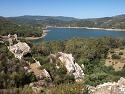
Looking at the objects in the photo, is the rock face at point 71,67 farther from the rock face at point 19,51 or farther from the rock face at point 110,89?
the rock face at point 110,89

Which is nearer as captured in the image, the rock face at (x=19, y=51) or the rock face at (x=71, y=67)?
the rock face at (x=71, y=67)

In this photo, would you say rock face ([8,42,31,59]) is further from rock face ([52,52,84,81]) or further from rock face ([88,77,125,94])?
rock face ([88,77,125,94])

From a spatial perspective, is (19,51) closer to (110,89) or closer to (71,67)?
(71,67)

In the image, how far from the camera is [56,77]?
28719mm

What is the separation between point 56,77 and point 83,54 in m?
25.6

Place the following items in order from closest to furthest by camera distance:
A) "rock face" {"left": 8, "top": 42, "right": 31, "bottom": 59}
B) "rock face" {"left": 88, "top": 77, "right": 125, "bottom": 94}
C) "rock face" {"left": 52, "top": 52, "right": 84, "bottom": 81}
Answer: "rock face" {"left": 88, "top": 77, "right": 125, "bottom": 94} → "rock face" {"left": 52, "top": 52, "right": 84, "bottom": 81} → "rock face" {"left": 8, "top": 42, "right": 31, "bottom": 59}

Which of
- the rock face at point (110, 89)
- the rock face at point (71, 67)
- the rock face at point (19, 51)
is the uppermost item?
the rock face at point (110, 89)

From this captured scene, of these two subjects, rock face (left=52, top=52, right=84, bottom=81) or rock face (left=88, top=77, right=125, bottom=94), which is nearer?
rock face (left=88, top=77, right=125, bottom=94)

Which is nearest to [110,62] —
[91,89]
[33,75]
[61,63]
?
[61,63]

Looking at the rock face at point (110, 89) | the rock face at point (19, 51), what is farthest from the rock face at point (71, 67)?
the rock face at point (110, 89)

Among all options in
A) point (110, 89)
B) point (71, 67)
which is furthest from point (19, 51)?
point (110, 89)

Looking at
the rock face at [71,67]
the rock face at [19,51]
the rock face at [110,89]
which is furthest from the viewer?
the rock face at [19,51]

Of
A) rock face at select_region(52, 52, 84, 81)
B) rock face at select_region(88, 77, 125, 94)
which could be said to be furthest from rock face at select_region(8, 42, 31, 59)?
rock face at select_region(88, 77, 125, 94)

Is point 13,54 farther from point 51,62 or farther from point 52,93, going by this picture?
point 52,93
